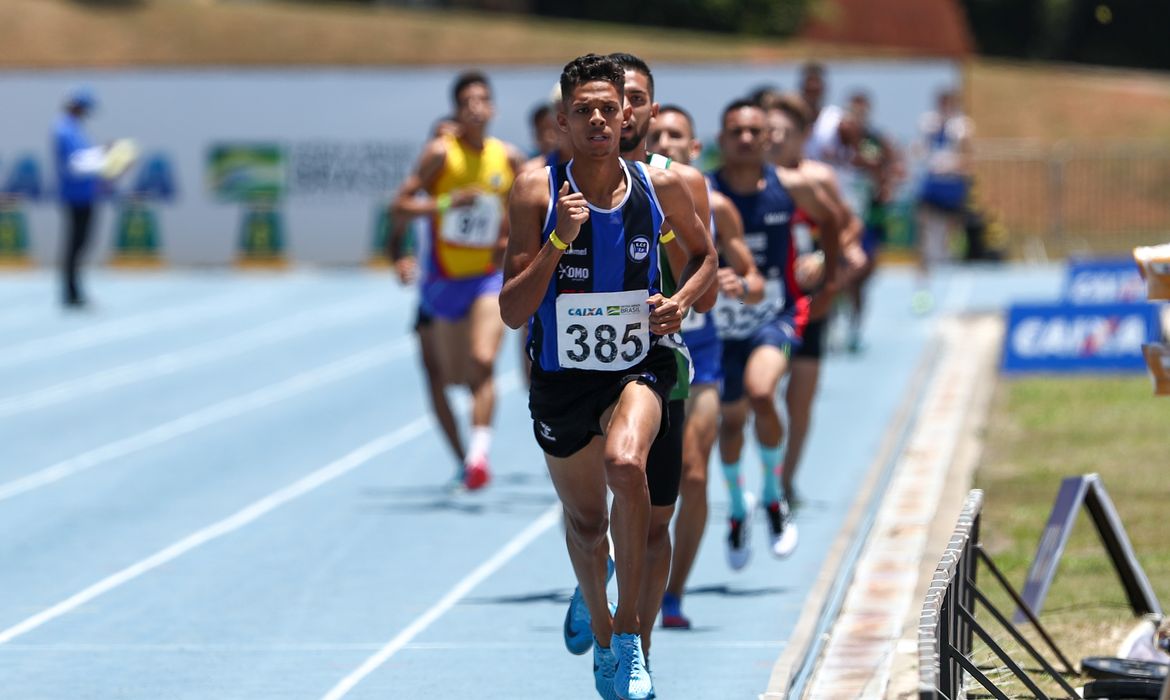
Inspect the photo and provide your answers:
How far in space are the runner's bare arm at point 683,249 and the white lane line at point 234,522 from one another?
3.20 m

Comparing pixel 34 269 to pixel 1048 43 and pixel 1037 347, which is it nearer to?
pixel 1037 347

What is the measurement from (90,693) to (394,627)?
1.44 metres

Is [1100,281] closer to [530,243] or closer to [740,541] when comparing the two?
[740,541]

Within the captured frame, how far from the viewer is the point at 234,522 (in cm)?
1105

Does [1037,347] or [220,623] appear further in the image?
[1037,347]

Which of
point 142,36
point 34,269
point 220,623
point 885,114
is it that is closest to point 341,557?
point 220,623

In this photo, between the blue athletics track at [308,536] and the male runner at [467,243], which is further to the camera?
the male runner at [467,243]

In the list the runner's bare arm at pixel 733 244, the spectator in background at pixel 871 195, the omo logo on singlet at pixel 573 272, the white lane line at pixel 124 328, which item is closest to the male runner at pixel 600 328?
the omo logo on singlet at pixel 573 272

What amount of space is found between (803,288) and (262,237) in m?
18.9

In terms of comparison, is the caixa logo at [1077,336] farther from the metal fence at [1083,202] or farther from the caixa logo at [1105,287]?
the metal fence at [1083,202]

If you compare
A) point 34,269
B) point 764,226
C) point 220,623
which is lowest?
point 34,269

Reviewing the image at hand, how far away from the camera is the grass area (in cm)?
858

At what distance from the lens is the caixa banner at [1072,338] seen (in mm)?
16828

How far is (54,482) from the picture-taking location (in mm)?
12562
